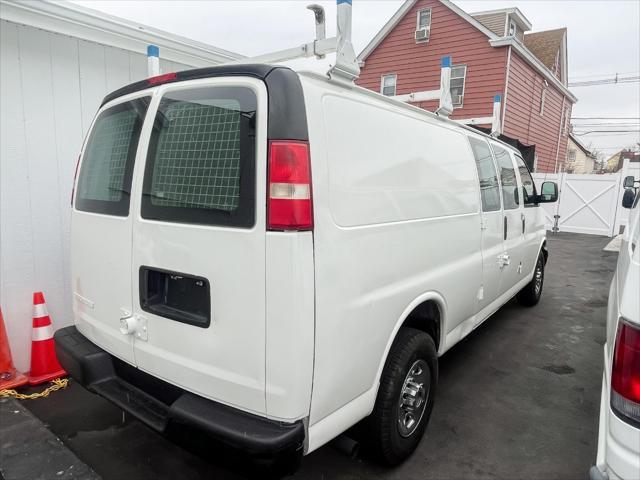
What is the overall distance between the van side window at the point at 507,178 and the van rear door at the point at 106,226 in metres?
3.24

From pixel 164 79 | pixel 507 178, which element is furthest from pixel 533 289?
pixel 164 79

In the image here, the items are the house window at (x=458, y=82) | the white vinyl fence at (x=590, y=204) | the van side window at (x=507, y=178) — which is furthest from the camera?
the house window at (x=458, y=82)

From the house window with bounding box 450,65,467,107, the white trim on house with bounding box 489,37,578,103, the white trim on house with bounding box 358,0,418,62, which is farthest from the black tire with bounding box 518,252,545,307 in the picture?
the white trim on house with bounding box 358,0,418,62

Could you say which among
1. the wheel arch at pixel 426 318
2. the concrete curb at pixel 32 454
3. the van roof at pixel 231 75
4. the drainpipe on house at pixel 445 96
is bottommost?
the concrete curb at pixel 32 454

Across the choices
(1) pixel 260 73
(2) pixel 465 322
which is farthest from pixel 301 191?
(2) pixel 465 322

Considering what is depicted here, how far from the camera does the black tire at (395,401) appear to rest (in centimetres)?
232

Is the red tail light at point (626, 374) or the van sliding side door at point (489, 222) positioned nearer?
the red tail light at point (626, 374)

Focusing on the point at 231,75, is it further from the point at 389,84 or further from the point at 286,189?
the point at 389,84

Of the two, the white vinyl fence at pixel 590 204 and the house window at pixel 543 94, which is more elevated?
the house window at pixel 543 94

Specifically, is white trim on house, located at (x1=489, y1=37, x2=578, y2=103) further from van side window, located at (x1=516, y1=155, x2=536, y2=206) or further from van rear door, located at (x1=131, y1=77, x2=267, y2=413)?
van rear door, located at (x1=131, y1=77, x2=267, y2=413)

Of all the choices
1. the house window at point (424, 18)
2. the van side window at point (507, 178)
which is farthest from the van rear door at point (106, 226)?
the house window at point (424, 18)

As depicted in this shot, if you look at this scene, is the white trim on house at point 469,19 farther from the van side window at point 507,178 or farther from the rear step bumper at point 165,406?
the rear step bumper at point 165,406

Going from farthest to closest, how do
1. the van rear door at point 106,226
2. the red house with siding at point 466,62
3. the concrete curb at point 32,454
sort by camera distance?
the red house with siding at point 466,62 < the concrete curb at point 32,454 < the van rear door at point 106,226

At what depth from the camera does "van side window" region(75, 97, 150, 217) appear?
2.27 m
